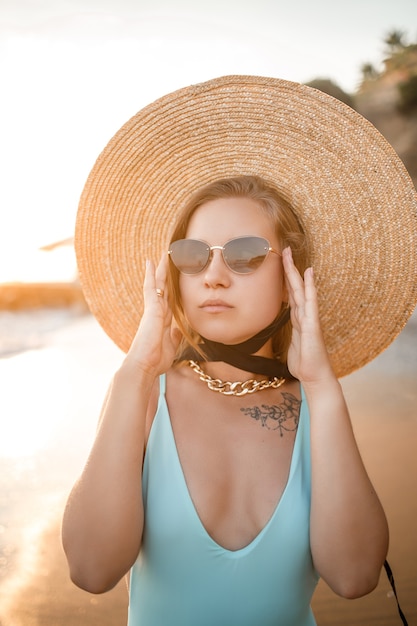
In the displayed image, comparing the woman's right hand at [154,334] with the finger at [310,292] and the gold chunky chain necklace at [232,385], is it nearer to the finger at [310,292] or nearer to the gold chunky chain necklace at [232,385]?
the gold chunky chain necklace at [232,385]

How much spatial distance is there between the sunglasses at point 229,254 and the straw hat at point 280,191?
0.50m

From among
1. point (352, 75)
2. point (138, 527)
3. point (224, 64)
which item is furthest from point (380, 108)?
point (138, 527)

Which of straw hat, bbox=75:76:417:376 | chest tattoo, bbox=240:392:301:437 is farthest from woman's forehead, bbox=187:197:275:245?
chest tattoo, bbox=240:392:301:437

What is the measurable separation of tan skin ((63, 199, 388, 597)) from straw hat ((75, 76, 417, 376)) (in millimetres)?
392

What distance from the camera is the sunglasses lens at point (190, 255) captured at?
1844 millimetres

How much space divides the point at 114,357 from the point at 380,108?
604cm

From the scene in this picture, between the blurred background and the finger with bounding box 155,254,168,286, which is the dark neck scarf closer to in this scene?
the finger with bounding box 155,254,168,286

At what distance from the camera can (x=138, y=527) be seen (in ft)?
5.19

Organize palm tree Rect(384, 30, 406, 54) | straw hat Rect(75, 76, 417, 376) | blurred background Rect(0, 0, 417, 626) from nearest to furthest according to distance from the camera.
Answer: straw hat Rect(75, 76, 417, 376) → blurred background Rect(0, 0, 417, 626) → palm tree Rect(384, 30, 406, 54)

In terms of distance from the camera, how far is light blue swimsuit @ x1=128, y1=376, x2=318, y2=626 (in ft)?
5.27

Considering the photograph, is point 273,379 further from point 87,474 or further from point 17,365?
point 17,365

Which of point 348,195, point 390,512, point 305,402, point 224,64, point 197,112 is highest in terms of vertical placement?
point 224,64

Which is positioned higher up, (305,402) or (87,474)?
(305,402)

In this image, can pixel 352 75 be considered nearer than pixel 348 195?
No
